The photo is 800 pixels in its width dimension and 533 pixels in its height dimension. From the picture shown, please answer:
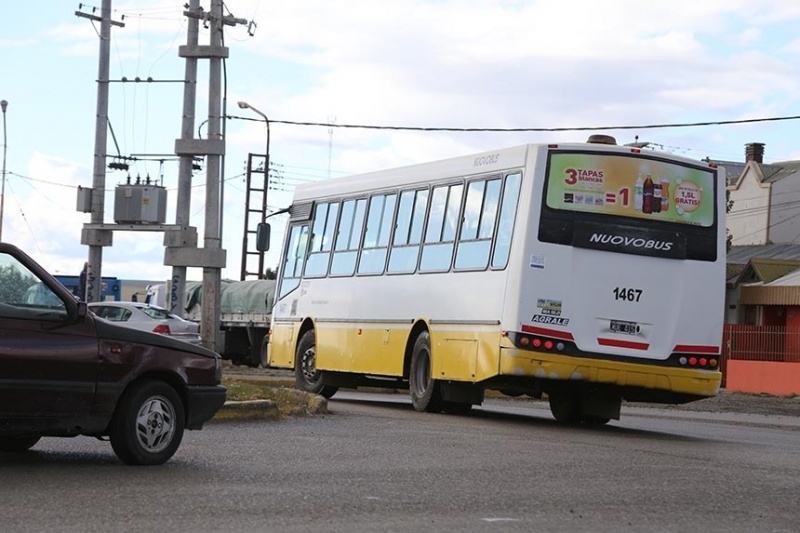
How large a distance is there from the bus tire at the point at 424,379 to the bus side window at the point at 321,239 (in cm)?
368

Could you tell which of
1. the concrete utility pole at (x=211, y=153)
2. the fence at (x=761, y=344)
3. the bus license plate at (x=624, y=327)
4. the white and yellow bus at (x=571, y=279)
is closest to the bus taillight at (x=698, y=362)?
the white and yellow bus at (x=571, y=279)

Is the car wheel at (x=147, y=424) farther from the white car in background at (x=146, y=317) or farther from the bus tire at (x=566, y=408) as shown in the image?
the white car in background at (x=146, y=317)

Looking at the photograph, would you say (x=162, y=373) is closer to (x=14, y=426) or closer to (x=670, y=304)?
(x=14, y=426)

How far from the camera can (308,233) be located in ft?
81.0

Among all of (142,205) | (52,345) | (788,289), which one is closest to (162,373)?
(52,345)

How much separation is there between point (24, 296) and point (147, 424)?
4.68 feet

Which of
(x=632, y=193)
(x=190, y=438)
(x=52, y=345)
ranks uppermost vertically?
(x=632, y=193)

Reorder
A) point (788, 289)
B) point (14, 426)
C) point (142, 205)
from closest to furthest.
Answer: point (14, 426) → point (142, 205) → point (788, 289)

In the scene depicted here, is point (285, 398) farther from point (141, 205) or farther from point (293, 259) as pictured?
point (141, 205)

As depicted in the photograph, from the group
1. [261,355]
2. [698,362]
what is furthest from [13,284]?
[261,355]

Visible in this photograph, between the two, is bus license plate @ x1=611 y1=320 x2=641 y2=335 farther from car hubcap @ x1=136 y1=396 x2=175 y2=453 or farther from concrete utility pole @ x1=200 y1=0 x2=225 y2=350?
concrete utility pole @ x1=200 y1=0 x2=225 y2=350

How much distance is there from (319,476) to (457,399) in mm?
8835

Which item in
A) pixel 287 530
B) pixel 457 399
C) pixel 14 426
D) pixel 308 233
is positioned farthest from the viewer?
pixel 308 233

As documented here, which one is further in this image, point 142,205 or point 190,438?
point 142,205
